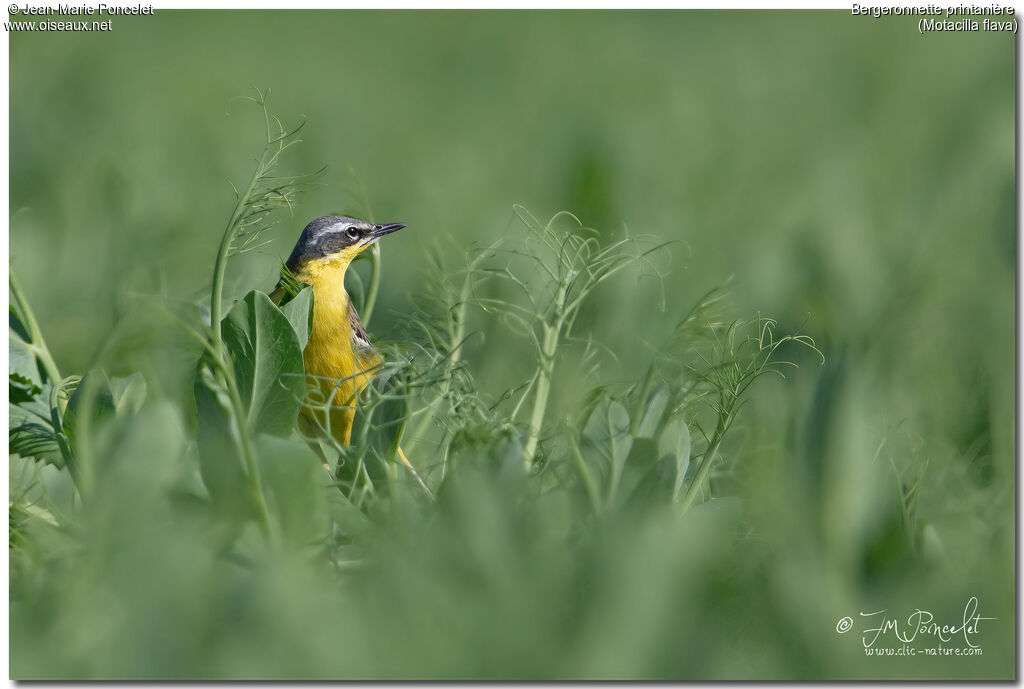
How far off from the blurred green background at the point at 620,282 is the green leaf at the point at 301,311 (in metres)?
0.22

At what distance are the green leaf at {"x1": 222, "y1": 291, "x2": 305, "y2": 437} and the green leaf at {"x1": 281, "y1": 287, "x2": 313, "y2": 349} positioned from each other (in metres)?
0.17

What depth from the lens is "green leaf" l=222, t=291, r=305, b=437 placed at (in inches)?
76.1

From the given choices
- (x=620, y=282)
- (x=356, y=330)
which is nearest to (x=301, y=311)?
(x=356, y=330)

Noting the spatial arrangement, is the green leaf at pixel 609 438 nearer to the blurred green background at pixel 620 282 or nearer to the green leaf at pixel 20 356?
the blurred green background at pixel 620 282

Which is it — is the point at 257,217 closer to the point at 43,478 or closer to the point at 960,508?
the point at 43,478

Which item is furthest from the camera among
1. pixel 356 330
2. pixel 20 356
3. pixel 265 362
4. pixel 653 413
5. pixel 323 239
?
pixel 323 239

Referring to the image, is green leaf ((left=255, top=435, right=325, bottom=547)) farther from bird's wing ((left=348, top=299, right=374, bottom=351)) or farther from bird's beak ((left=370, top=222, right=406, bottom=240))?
bird's beak ((left=370, top=222, right=406, bottom=240))

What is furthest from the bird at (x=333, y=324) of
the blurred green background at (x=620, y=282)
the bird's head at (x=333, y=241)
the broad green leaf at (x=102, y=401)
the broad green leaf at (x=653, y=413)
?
the broad green leaf at (x=653, y=413)

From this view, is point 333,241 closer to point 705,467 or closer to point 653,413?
point 653,413

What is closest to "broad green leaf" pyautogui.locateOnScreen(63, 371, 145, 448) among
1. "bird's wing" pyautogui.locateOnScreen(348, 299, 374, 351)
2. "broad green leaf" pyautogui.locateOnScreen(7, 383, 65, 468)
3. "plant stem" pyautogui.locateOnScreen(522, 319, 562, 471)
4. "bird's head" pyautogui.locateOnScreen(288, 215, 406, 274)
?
"broad green leaf" pyautogui.locateOnScreen(7, 383, 65, 468)

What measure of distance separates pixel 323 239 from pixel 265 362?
120cm

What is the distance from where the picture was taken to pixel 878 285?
11.9 ft

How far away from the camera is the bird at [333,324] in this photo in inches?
94.1

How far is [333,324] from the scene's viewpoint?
2.68m
